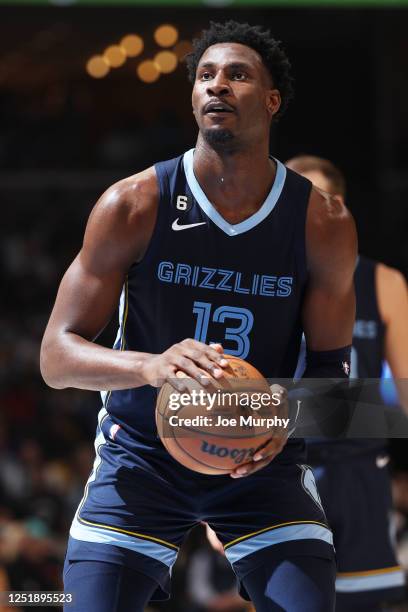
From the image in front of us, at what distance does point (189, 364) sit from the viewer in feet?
→ 8.89

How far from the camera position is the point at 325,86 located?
32.1 ft

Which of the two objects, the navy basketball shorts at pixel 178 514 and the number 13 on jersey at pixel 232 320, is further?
the number 13 on jersey at pixel 232 320

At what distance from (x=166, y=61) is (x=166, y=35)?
1.24ft

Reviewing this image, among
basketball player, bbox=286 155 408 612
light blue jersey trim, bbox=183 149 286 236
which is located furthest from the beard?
basketball player, bbox=286 155 408 612

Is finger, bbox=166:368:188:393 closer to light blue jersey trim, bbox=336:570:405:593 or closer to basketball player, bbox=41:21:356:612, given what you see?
basketball player, bbox=41:21:356:612

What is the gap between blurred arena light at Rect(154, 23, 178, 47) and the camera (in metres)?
10.8

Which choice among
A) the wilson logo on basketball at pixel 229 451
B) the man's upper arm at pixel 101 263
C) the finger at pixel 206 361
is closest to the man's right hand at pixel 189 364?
the finger at pixel 206 361

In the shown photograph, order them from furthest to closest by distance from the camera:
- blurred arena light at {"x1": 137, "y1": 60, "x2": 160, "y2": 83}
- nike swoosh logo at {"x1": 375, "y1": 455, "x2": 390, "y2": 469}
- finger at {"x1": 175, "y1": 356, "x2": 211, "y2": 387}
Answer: blurred arena light at {"x1": 137, "y1": 60, "x2": 160, "y2": 83}, nike swoosh logo at {"x1": 375, "y1": 455, "x2": 390, "y2": 469}, finger at {"x1": 175, "y1": 356, "x2": 211, "y2": 387}

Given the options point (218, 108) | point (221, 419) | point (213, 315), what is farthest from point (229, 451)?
point (218, 108)

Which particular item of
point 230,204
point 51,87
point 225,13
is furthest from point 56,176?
point 230,204

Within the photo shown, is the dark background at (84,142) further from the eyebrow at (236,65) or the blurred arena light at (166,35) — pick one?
the eyebrow at (236,65)

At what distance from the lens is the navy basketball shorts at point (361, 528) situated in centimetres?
449

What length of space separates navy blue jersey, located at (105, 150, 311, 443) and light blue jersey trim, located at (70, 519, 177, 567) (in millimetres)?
314

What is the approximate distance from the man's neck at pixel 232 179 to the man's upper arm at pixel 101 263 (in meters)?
0.24
